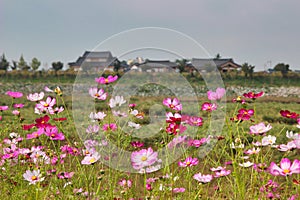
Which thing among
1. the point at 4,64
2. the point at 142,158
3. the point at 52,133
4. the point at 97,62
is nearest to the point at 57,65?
the point at 4,64

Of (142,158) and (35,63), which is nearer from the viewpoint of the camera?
(142,158)

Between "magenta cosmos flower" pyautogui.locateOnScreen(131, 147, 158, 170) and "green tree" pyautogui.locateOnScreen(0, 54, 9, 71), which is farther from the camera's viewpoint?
"green tree" pyautogui.locateOnScreen(0, 54, 9, 71)

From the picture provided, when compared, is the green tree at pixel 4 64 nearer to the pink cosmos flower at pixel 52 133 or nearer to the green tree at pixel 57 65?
the green tree at pixel 57 65

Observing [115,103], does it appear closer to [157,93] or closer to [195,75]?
[157,93]

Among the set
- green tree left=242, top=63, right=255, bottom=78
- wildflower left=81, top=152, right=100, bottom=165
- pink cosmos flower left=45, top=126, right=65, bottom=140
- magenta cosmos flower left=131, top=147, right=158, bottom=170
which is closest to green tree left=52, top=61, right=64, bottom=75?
green tree left=242, top=63, right=255, bottom=78

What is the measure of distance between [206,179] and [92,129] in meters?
0.65

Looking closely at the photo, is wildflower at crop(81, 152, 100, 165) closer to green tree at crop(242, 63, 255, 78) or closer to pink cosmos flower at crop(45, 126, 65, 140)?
pink cosmos flower at crop(45, 126, 65, 140)

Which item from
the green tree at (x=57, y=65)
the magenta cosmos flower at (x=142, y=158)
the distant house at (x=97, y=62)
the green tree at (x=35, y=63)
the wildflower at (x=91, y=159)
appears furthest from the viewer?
the green tree at (x=35, y=63)

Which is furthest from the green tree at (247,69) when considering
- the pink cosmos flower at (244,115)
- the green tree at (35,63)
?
the pink cosmos flower at (244,115)

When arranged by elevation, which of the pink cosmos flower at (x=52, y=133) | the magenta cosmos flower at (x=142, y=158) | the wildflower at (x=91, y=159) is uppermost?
the pink cosmos flower at (x=52, y=133)

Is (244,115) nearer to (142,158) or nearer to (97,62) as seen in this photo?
(142,158)

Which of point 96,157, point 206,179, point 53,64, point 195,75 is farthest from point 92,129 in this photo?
point 53,64

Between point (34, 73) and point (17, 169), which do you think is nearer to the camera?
point (17, 169)

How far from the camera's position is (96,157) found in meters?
1.42
